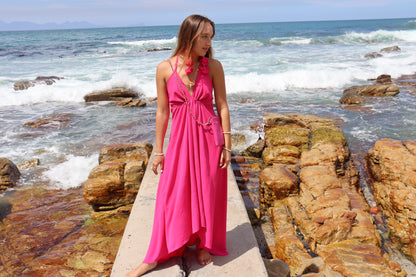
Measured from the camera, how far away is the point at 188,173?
2.54 metres

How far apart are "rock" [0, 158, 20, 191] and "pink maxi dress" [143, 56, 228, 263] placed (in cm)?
509

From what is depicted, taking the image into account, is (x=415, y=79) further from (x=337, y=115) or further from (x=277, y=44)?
(x=277, y=44)

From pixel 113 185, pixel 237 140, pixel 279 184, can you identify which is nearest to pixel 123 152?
pixel 113 185

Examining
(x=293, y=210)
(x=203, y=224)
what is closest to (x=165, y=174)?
(x=203, y=224)

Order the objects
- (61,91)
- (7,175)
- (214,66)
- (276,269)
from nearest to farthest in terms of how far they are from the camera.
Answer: (214,66) < (276,269) < (7,175) < (61,91)

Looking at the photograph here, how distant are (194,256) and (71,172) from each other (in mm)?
5007

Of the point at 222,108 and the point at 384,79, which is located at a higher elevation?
the point at 222,108

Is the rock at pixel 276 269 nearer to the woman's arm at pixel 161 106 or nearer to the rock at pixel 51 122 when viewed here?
the woman's arm at pixel 161 106

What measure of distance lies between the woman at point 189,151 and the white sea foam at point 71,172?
14.8ft

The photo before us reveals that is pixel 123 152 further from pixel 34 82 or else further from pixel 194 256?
pixel 34 82

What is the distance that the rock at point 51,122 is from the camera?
421 inches

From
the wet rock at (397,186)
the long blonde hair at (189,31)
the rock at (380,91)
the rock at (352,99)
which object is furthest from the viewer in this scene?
the rock at (380,91)

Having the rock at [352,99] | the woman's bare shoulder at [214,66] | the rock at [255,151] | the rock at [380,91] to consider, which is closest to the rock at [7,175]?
the rock at [255,151]

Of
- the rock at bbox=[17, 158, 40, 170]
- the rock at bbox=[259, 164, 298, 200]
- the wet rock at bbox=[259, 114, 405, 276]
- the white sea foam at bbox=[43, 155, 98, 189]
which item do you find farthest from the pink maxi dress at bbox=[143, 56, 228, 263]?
the rock at bbox=[17, 158, 40, 170]
